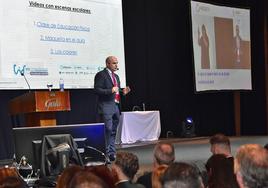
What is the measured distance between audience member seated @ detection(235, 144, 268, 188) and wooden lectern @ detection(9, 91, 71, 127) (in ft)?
10.5

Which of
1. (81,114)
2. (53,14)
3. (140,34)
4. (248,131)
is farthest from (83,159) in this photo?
(248,131)

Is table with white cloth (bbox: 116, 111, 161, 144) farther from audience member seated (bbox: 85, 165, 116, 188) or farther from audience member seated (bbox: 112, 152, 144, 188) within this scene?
audience member seated (bbox: 85, 165, 116, 188)

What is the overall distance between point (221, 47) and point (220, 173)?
6.97 m

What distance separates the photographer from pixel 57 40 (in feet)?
23.5

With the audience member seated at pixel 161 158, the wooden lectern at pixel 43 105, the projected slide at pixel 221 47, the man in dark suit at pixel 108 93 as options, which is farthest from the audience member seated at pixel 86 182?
the projected slide at pixel 221 47

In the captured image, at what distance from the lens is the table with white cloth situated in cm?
799

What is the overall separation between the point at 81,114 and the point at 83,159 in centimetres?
521

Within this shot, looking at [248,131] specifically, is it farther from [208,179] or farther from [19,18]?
[208,179]

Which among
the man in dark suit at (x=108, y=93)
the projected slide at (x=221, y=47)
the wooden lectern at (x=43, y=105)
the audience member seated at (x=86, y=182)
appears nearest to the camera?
the audience member seated at (x=86, y=182)

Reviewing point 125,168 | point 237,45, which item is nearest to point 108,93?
point 125,168

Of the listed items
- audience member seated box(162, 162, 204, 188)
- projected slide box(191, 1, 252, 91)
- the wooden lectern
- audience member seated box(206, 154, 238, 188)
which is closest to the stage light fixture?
projected slide box(191, 1, 252, 91)

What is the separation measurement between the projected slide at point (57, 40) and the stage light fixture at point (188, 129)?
2.14 meters

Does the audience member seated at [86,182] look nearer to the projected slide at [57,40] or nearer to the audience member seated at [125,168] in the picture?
the audience member seated at [125,168]

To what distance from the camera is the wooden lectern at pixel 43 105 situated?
4.84 metres
